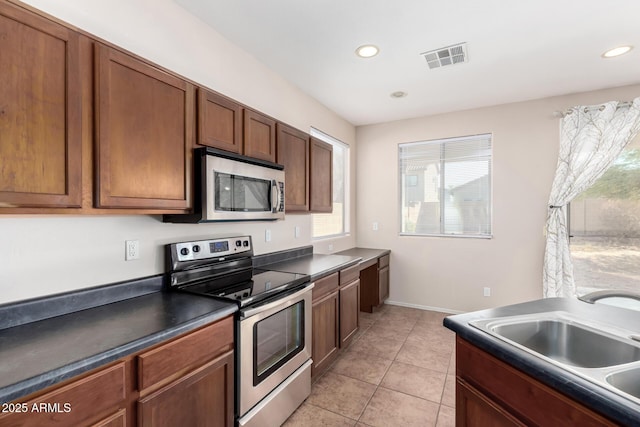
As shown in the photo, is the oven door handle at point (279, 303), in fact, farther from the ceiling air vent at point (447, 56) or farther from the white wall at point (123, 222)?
the ceiling air vent at point (447, 56)

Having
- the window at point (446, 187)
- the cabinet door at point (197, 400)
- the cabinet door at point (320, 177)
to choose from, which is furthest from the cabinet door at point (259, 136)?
the window at point (446, 187)

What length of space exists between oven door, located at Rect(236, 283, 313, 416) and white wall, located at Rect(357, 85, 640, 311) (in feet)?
8.20

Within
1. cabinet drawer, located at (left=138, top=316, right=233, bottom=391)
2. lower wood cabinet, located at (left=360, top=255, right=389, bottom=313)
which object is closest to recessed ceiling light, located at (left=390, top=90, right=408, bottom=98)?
lower wood cabinet, located at (left=360, top=255, right=389, bottom=313)

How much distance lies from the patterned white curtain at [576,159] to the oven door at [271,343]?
2967 millimetres

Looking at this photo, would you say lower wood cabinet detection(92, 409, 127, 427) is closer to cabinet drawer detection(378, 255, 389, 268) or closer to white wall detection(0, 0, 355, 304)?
white wall detection(0, 0, 355, 304)

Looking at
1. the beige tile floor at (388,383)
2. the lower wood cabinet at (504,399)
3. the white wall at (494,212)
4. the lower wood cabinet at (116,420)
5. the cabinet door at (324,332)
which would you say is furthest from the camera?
the white wall at (494,212)

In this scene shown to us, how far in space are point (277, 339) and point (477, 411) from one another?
115cm

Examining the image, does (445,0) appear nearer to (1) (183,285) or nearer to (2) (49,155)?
(2) (49,155)

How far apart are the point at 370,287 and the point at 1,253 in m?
3.52

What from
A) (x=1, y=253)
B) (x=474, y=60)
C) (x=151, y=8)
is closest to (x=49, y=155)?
(x=1, y=253)

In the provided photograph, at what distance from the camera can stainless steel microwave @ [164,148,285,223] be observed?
5.60 ft

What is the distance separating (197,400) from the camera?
135 cm

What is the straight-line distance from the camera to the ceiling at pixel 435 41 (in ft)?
6.39

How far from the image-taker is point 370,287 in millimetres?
Answer: 3965
